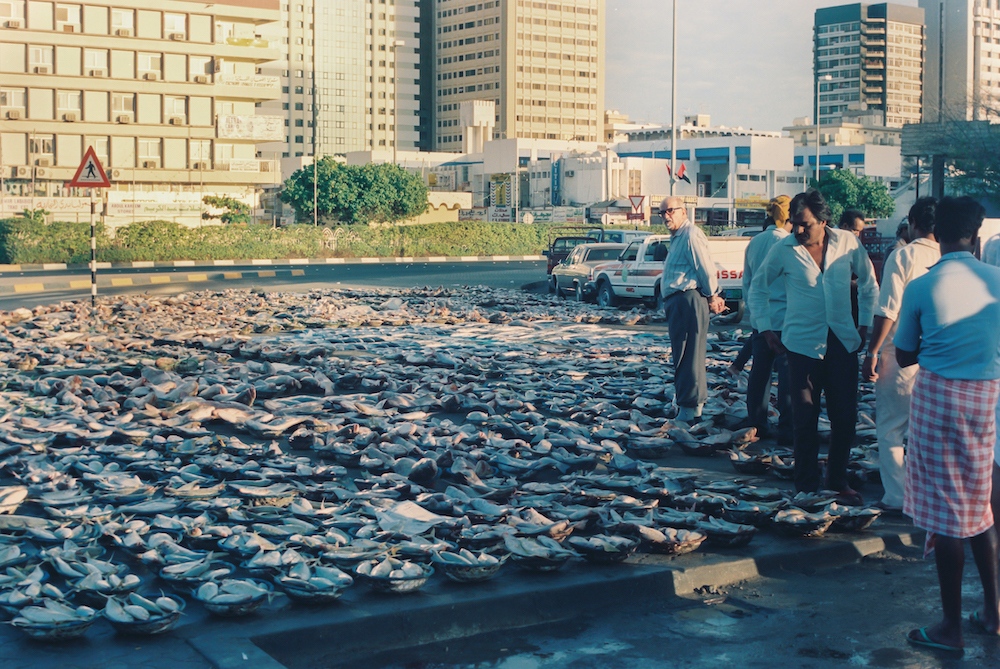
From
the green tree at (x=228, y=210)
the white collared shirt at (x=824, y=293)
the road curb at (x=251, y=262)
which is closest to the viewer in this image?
the white collared shirt at (x=824, y=293)

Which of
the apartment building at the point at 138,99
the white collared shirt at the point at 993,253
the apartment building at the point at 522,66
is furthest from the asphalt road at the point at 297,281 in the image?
the apartment building at the point at 522,66

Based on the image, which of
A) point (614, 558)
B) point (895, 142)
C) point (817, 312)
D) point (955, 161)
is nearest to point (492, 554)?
point (614, 558)

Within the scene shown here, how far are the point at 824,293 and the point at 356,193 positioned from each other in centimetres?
7903

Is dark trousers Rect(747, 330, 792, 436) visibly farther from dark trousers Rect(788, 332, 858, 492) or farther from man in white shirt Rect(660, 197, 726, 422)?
dark trousers Rect(788, 332, 858, 492)

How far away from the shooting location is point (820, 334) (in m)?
6.19

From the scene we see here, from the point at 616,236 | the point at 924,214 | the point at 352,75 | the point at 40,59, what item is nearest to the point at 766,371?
the point at 924,214

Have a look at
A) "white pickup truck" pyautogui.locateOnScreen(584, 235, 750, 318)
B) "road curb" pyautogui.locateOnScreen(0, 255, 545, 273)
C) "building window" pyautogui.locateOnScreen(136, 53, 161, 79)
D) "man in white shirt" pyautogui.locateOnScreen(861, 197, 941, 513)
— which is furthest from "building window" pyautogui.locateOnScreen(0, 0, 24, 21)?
"man in white shirt" pyautogui.locateOnScreen(861, 197, 941, 513)

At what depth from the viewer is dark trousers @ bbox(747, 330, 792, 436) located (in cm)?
802

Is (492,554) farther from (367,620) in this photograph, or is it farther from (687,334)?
(687,334)

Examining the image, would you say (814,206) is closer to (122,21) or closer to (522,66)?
(122,21)

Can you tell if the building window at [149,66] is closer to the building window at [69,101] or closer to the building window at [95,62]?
the building window at [95,62]

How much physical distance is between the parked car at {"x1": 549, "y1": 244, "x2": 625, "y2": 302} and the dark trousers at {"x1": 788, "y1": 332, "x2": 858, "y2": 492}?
17.8m

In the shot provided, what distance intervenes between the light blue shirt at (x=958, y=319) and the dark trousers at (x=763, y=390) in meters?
3.53

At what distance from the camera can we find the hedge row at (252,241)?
44.8m
